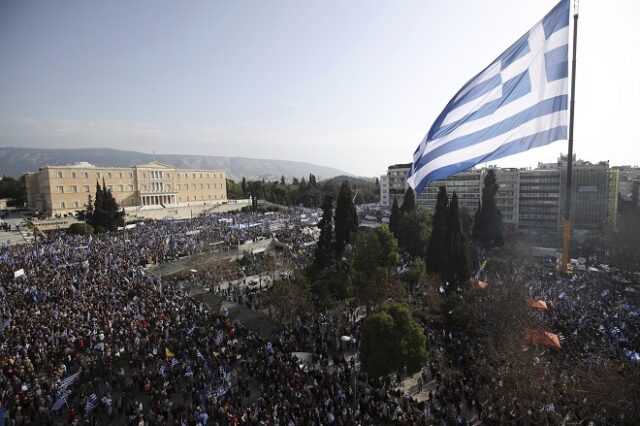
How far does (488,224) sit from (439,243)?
14124mm

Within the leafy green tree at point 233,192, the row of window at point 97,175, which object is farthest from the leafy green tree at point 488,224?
the leafy green tree at point 233,192

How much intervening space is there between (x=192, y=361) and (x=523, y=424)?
37.9 ft

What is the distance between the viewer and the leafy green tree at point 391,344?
1395 cm

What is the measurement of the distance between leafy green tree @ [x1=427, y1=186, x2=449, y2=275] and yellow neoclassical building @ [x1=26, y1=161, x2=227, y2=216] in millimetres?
56223

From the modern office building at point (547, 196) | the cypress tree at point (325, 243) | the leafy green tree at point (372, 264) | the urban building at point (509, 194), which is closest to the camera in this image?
the leafy green tree at point (372, 264)

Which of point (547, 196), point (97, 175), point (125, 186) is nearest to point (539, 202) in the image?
point (547, 196)

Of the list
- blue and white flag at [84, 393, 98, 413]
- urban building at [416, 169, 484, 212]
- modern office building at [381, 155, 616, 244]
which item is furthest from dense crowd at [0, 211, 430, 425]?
urban building at [416, 169, 484, 212]

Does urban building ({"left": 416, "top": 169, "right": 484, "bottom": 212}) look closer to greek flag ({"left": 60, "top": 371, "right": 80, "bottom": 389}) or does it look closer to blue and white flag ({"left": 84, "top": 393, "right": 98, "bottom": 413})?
greek flag ({"left": 60, "top": 371, "right": 80, "bottom": 389})

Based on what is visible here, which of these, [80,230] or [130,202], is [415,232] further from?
[130,202]

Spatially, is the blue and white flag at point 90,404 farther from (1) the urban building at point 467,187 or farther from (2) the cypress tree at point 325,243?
(1) the urban building at point 467,187

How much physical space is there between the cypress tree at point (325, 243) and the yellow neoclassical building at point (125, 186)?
49610 millimetres

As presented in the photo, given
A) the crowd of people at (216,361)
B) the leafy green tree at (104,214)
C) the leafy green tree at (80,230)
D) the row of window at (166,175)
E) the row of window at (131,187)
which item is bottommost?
the crowd of people at (216,361)

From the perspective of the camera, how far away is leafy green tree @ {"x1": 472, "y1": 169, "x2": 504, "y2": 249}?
39938 millimetres

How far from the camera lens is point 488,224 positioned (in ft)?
131
